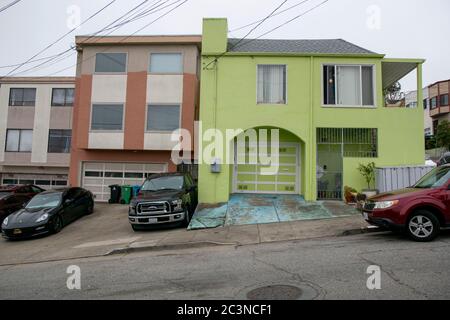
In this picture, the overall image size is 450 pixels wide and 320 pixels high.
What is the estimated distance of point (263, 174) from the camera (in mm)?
15133

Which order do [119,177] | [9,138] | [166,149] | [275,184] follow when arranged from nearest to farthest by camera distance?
[275,184]
[166,149]
[119,177]
[9,138]

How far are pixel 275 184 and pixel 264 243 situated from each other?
656 centimetres

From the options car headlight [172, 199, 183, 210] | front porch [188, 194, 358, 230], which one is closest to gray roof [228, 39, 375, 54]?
front porch [188, 194, 358, 230]

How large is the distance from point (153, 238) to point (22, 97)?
65.8ft

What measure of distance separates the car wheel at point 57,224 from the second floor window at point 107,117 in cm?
631

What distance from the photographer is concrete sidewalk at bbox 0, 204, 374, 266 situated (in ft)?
29.7

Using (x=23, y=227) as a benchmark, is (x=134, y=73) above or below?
above

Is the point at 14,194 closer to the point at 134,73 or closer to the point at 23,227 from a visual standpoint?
the point at 23,227

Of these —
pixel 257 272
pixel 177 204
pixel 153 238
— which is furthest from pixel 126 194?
pixel 257 272

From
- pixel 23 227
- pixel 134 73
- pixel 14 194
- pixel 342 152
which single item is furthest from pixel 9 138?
pixel 342 152

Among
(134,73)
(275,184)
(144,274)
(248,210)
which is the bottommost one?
(144,274)

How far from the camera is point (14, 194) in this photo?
52.0 feet

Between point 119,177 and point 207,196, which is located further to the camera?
point 119,177

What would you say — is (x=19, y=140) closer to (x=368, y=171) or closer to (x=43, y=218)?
(x=43, y=218)
